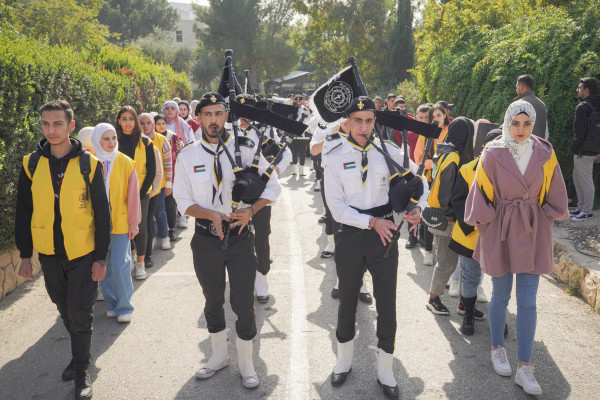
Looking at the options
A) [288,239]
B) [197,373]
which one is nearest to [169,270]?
[288,239]

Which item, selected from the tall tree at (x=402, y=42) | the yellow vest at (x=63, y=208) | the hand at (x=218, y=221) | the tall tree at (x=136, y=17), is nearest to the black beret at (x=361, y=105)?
the hand at (x=218, y=221)

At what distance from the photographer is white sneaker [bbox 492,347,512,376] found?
4.10m

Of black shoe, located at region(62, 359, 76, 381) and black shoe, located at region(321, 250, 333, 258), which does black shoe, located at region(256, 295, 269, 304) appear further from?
black shoe, located at region(62, 359, 76, 381)

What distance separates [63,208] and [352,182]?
91.3 inches

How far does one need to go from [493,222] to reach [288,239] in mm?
4648

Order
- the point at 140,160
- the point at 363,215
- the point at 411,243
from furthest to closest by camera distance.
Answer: the point at 411,243, the point at 140,160, the point at 363,215

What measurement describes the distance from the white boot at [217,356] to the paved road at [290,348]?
0.25 feet

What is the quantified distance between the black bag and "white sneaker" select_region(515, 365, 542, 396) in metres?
1.62

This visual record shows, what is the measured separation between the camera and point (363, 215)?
371 centimetres

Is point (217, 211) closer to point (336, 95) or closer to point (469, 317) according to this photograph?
point (336, 95)

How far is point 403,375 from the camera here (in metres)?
4.15

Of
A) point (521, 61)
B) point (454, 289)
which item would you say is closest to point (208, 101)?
point (454, 289)

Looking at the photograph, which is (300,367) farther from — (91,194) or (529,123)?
(529,123)

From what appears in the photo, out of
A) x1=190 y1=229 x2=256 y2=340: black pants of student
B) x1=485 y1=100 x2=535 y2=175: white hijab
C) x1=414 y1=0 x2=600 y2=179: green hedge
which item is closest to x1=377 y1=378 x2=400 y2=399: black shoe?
x1=190 y1=229 x2=256 y2=340: black pants of student
